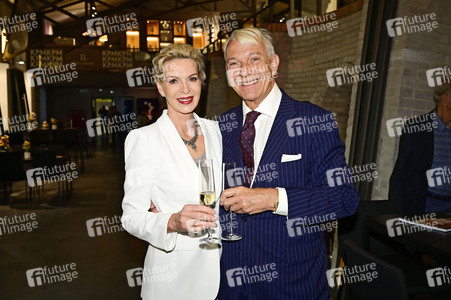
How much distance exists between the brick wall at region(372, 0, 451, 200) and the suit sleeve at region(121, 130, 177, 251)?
8.96 ft

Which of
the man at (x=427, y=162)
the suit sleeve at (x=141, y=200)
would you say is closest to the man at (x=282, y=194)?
the suit sleeve at (x=141, y=200)

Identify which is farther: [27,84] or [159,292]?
[27,84]

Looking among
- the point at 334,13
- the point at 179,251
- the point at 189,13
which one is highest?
the point at 189,13

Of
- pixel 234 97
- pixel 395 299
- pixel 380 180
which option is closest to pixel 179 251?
pixel 395 299

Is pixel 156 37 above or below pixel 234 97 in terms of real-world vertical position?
above

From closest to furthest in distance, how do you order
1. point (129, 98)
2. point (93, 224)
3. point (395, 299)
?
1. point (395, 299)
2. point (93, 224)
3. point (129, 98)

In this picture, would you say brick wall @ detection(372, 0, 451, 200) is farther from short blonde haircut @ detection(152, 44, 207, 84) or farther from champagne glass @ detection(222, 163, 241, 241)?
champagne glass @ detection(222, 163, 241, 241)

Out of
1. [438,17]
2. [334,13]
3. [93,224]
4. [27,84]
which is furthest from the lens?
[27,84]

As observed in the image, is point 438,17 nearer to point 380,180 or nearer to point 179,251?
point 380,180

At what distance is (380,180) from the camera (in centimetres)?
365

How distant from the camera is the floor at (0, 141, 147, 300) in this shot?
12.1 feet

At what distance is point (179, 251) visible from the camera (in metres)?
1.66

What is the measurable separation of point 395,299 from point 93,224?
4.79m

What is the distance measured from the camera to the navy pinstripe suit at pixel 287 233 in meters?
1.57
